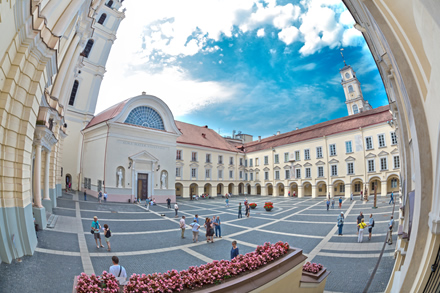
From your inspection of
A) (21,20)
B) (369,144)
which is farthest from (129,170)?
(369,144)

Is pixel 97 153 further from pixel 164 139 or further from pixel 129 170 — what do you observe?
pixel 164 139

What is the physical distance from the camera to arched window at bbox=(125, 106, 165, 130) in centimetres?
2803

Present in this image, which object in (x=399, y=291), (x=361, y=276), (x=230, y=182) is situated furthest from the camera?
(x=230, y=182)

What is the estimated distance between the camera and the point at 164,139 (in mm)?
30672

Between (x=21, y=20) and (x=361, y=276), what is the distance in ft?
45.4

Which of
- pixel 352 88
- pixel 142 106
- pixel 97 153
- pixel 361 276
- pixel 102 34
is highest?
pixel 352 88

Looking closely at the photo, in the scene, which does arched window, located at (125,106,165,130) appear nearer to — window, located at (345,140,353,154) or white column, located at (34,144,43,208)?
white column, located at (34,144,43,208)

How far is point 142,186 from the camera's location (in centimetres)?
2828

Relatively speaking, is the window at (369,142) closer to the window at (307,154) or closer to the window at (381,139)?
the window at (381,139)

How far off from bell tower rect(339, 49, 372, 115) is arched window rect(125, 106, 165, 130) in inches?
2438

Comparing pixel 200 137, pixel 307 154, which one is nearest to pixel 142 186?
pixel 200 137

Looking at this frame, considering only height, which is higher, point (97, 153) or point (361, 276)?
point (97, 153)

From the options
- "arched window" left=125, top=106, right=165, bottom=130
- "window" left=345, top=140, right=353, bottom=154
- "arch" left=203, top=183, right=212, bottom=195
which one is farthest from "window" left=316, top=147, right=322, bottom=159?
"arched window" left=125, top=106, right=165, bottom=130

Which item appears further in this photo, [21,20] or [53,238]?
[53,238]
